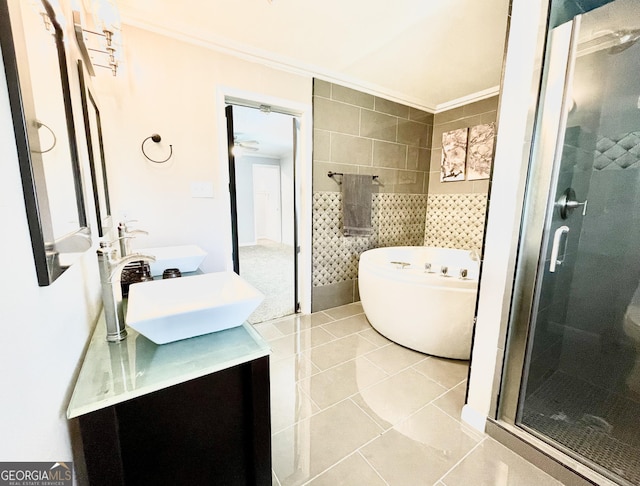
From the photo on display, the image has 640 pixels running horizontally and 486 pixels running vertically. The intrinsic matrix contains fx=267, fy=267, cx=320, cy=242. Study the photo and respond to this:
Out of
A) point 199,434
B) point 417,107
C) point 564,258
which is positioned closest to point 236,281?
point 199,434

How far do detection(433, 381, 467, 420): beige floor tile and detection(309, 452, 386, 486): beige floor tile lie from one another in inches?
25.2

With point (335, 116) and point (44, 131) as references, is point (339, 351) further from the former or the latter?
point (335, 116)

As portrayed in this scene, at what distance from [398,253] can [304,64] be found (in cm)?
223

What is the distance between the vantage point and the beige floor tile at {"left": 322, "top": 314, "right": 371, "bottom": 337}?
255 centimetres

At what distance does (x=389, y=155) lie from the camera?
3.23m

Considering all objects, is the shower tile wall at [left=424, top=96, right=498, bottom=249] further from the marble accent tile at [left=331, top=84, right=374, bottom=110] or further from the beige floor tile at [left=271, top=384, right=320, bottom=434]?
the beige floor tile at [left=271, top=384, right=320, bottom=434]

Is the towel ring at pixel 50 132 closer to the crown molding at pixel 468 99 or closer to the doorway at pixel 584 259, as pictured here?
the doorway at pixel 584 259

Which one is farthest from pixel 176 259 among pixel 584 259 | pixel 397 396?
pixel 584 259

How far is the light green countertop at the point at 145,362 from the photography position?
26.9 inches

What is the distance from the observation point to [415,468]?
128 cm

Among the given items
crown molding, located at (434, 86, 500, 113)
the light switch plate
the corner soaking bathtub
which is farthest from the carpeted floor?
crown molding, located at (434, 86, 500, 113)

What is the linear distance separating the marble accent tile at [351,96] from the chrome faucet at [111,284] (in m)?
2.54

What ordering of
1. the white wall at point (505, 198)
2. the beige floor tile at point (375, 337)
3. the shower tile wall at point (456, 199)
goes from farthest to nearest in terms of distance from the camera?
the shower tile wall at point (456, 199)
the beige floor tile at point (375, 337)
the white wall at point (505, 198)

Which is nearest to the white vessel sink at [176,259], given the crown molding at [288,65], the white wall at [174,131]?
the white wall at [174,131]
